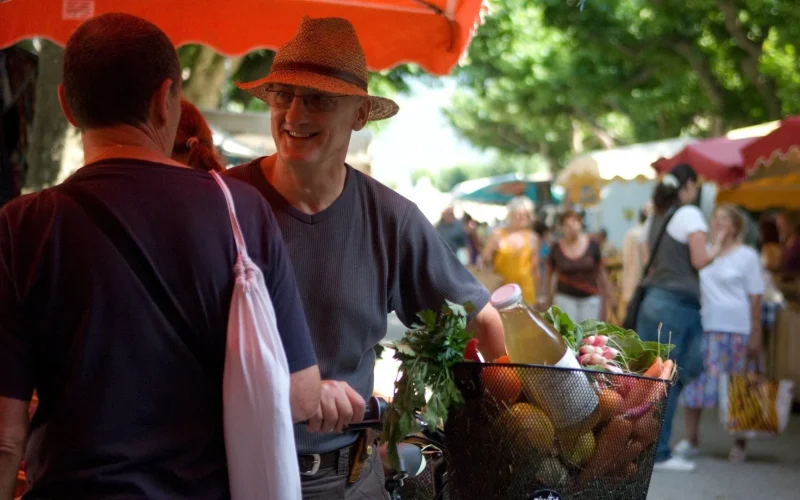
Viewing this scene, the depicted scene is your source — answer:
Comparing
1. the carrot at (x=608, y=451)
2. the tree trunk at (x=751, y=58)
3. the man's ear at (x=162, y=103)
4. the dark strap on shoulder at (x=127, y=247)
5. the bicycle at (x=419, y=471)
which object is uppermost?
the tree trunk at (x=751, y=58)

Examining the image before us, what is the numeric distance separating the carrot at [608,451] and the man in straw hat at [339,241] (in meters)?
0.70

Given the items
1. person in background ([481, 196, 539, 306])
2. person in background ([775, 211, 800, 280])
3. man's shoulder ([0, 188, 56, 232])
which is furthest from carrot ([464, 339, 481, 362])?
person in background ([775, 211, 800, 280])

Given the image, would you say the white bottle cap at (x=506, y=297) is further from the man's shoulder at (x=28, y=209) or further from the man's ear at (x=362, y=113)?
the man's shoulder at (x=28, y=209)

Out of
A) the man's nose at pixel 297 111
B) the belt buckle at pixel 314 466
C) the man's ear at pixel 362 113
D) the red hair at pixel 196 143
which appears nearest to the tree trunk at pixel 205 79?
the red hair at pixel 196 143

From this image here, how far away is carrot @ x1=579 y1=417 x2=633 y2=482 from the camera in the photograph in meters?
2.44

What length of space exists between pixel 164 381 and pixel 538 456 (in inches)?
32.9

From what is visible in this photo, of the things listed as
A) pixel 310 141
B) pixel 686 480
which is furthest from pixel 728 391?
pixel 310 141

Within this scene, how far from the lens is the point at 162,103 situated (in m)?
2.25

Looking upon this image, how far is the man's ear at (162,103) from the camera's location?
7.32ft

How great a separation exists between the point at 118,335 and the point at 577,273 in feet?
36.4

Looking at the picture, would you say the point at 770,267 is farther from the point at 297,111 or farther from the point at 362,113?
the point at 297,111

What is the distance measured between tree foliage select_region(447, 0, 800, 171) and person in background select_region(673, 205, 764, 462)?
10818mm

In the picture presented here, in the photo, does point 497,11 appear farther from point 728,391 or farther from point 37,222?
point 37,222

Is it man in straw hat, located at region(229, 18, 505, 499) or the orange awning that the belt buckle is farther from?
the orange awning
